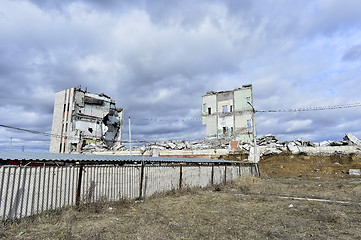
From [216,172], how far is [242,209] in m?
8.50

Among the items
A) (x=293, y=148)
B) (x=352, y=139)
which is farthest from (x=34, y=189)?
(x=352, y=139)

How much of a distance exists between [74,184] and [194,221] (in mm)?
4485

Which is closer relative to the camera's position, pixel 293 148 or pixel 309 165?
pixel 309 165

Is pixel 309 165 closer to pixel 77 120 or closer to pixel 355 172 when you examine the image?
pixel 355 172

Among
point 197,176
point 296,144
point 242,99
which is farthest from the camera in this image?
point 242,99

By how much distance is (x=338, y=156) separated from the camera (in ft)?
80.6

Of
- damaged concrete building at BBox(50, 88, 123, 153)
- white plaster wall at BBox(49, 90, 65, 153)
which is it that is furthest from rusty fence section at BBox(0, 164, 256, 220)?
white plaster wall at BBox(49, 90, 65, 153)

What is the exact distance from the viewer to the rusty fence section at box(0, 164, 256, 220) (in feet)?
22.1

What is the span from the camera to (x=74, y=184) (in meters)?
8.38

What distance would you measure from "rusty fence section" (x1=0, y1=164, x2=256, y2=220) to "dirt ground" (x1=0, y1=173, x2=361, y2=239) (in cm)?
40

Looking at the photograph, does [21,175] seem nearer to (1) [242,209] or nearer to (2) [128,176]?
(2) [128,176]

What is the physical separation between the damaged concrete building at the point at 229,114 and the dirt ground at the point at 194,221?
111 feet

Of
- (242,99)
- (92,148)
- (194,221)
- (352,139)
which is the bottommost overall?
(194,221)

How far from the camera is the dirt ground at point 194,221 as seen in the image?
609cm
